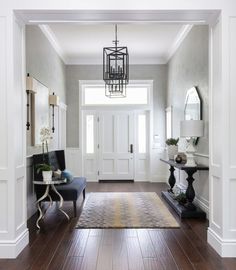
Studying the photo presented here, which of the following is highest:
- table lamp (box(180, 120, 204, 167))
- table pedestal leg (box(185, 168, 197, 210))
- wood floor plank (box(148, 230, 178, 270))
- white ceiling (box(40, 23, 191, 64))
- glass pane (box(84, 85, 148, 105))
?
white ceiling (box(40, 23, 191, 64))

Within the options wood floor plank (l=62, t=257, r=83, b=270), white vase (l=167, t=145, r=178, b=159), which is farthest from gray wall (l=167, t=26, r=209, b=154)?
A: wood floor plank (l=62, t=257, r=83, b=270)

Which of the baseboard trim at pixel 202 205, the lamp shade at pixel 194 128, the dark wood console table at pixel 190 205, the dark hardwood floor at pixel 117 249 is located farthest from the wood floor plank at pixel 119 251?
the lamp shade at pixel 194 128

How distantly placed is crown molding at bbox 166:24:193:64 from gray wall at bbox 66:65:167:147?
0.74 meters

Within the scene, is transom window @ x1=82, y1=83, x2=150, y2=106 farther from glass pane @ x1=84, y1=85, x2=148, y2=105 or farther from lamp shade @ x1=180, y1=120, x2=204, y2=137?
lamp shade @ x1=180, y1=120, x2=204, y2=137

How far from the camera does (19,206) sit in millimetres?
3338

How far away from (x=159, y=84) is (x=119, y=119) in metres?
1.47

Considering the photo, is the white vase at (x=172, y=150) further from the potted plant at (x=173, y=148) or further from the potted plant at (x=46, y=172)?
the potted plant at (x=46, y=172)

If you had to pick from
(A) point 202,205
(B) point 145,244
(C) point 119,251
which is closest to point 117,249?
(C) point 119,251

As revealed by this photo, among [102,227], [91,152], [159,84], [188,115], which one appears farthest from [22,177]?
[159,84]

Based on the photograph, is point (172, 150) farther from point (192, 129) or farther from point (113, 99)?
point (113, 99)

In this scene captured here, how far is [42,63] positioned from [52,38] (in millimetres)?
1017

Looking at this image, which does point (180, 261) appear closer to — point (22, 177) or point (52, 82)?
point (22, 177)

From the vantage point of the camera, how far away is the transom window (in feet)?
28.4

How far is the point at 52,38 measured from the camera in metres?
6.50
